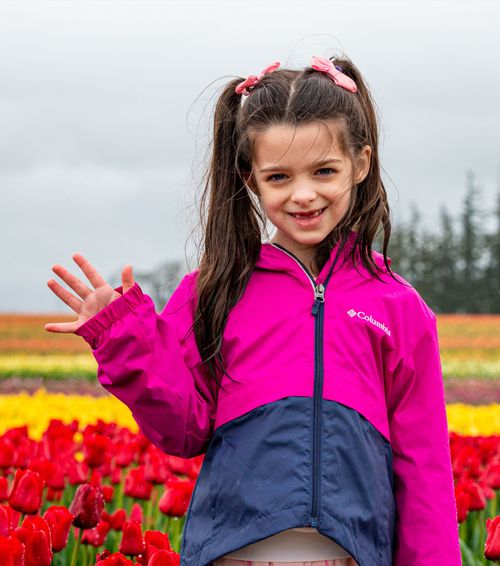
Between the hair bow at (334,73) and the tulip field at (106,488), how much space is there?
3.95ft

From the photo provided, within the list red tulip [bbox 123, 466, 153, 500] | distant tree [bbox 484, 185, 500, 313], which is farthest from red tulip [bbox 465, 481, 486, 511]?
distant tree [bbox 484, 185, 500, 313]

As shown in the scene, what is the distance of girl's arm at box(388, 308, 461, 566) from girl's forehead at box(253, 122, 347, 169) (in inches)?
18.3

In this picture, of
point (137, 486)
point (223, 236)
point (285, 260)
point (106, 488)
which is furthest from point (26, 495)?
point (285, 260)

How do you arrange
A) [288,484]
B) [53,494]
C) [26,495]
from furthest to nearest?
[53,494]
[26,495]
[288,484]

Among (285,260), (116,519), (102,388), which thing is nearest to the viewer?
(285,260)

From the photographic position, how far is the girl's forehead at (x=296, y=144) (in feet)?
7.20

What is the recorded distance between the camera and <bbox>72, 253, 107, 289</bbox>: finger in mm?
2080

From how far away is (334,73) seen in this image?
7.91 feet

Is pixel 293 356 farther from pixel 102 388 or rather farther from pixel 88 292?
pixel 102 388

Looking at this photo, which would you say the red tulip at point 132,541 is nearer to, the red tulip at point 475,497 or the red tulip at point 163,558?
the red tulip at point 163,558

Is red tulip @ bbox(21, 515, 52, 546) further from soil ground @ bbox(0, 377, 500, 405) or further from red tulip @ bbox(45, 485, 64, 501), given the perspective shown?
soil ground @ bbox(0, 377, 500, 405)

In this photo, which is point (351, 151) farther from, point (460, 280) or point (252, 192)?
point (460, 280)

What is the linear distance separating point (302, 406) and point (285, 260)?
1.19 ft

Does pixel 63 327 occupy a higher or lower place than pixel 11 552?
higher
